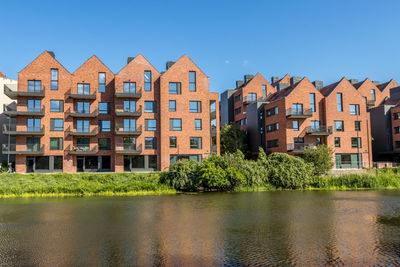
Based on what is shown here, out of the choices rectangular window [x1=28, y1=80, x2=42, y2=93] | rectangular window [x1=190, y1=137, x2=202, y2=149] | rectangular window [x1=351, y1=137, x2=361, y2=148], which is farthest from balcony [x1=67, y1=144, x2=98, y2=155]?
rectangular window [x1=351, y1=137, x2=361, y2=148]

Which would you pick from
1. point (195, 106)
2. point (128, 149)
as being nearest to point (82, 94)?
point (128, 149)

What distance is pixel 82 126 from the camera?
3797 cm

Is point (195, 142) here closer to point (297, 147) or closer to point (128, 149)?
point (128, 149)

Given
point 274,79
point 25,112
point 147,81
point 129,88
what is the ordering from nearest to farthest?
point 25,112 < point 129,88 < point 147,81 < point 274,79

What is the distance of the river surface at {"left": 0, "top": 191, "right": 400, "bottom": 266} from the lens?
29.9 feet

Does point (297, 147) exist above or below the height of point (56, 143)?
below

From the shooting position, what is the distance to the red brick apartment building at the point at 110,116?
37094 mm

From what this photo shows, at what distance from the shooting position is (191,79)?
129 feet

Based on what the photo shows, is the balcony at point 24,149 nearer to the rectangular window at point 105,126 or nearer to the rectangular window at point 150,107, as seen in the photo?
the rectangular window at point 105,126

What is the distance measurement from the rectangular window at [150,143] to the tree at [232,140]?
1196 cm

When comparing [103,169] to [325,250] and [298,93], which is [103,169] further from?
[325,250]

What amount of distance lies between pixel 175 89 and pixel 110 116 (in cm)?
800

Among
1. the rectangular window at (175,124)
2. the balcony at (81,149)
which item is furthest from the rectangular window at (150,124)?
the balcony at (81,149)

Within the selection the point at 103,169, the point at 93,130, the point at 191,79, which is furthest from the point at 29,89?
the point at 191,79
